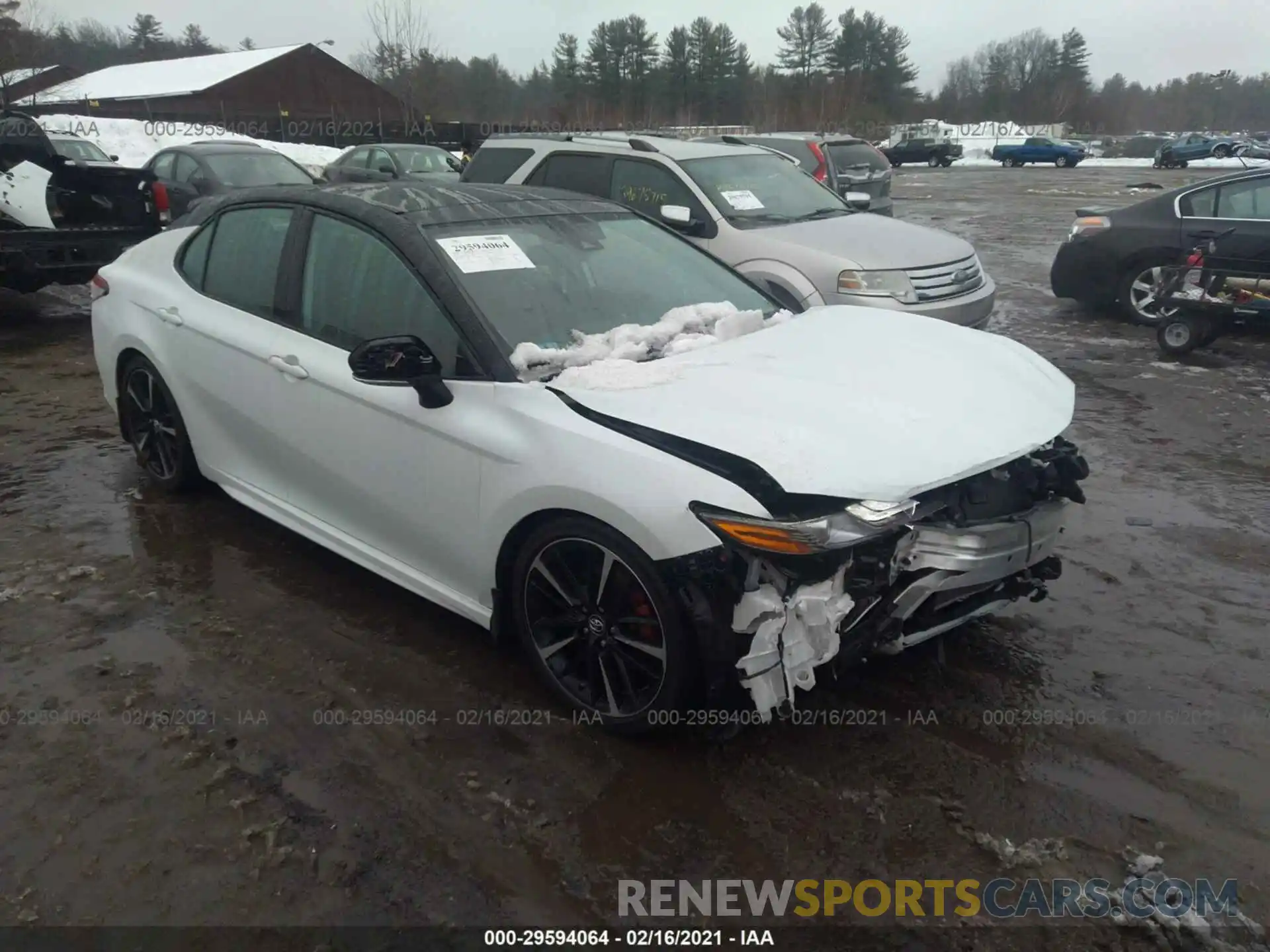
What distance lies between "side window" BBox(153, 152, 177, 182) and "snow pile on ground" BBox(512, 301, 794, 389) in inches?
447

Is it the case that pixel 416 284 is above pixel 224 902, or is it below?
above

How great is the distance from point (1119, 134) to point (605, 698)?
82.5 m

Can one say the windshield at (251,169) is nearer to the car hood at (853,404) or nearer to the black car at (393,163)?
the black car at (393,163)

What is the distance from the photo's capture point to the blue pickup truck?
44.8 m

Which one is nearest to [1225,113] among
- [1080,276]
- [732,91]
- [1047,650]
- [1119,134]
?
[1119,134]

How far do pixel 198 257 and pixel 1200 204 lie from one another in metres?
8.91

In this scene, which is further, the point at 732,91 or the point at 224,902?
the point at 732,91

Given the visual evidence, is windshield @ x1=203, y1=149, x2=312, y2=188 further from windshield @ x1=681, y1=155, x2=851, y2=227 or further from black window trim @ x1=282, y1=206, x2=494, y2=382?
black window trim @ x1=282, y1=206, x2=494, y2=382

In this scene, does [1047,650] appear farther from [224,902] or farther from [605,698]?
[224,902]

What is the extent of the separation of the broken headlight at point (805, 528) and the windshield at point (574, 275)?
1.09 meters

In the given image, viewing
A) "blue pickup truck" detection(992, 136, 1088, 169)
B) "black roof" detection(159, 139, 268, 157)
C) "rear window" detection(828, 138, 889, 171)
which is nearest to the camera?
"black roof" detection(159, 139, 268, 157)

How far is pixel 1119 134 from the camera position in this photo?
71.9 metres

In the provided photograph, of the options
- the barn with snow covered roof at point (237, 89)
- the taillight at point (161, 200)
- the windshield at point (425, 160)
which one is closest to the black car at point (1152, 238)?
the taillight at point (161, 200)

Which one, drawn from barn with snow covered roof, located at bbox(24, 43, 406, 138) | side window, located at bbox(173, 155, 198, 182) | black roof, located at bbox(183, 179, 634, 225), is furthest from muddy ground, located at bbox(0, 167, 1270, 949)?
barn with snow covered roof, located at bbox(24, 43, 406, 138)
